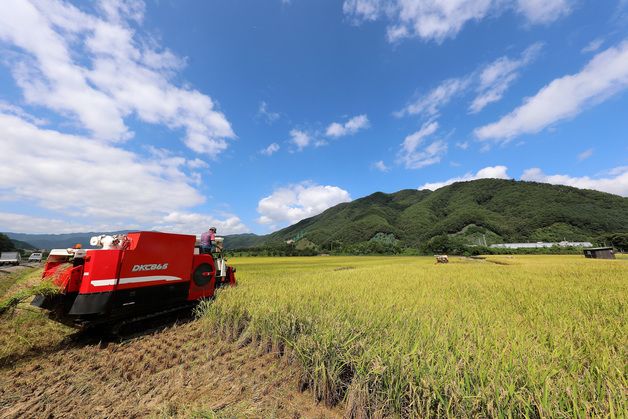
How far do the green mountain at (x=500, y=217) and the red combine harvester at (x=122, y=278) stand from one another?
9651cm

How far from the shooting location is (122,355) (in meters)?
4.14

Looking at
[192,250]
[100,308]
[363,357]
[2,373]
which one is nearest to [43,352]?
[2,373]

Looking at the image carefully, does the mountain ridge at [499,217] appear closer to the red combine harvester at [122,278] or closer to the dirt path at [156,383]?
the red combine harvester at [122,278]

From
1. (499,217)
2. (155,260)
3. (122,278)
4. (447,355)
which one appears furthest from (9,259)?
(499,217)

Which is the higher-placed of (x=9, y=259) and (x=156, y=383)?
(x=9, y=259)

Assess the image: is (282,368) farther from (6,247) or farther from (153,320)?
(6,247)

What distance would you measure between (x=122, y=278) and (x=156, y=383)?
83.1 inches

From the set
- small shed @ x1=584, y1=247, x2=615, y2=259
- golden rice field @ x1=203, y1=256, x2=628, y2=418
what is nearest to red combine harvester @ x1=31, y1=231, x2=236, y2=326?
golden rice field @ x1=203, y1=256, x2=628, y2=418

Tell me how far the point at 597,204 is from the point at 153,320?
150368 millimetres

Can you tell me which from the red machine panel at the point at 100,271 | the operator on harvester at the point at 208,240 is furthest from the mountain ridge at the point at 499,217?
the red machine panel at the point at 100,271

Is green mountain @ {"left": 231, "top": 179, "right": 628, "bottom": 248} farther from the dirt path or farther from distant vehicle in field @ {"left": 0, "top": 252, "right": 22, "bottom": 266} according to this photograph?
the dirt path

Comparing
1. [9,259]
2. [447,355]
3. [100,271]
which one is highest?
[9,259]

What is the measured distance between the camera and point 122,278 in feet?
14.8

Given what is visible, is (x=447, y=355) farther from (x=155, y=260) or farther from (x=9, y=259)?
(x=9, y=259)
